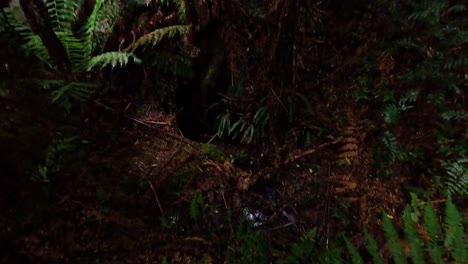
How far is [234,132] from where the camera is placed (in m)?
3.73

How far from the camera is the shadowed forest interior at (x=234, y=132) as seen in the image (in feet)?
7.08

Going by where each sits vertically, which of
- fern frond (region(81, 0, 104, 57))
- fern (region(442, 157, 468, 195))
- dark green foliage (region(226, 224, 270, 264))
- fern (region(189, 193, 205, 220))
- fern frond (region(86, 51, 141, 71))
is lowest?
dark green foliage (region(226, 224, 270, 264))

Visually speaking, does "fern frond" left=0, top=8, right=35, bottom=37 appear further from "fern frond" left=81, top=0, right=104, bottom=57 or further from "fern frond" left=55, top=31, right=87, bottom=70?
"fern frond" left=81, top=0, right=104, bottom=57

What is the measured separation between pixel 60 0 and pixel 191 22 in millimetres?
1297

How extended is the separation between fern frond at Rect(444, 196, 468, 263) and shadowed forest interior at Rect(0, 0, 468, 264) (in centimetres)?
1

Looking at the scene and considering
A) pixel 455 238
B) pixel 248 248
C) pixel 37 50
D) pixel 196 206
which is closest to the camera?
pixel 455 238

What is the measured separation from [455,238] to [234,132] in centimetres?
229

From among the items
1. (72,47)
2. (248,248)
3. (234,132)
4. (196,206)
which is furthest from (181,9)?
(248,248)

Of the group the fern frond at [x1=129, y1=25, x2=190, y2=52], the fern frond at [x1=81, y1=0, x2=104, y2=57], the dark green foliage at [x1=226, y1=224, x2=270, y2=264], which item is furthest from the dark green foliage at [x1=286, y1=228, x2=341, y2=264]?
the fern frond at [x1=81, y1=0, x2=104, y2=57]

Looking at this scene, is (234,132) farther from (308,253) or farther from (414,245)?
(414,245)

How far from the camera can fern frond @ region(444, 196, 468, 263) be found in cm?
174

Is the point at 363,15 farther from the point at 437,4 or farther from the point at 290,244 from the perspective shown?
the point at 290,244

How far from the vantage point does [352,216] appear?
Answer: 2.57 metres

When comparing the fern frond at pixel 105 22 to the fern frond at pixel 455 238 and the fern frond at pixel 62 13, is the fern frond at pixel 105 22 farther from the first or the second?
the fern frond at pixel 455 238
